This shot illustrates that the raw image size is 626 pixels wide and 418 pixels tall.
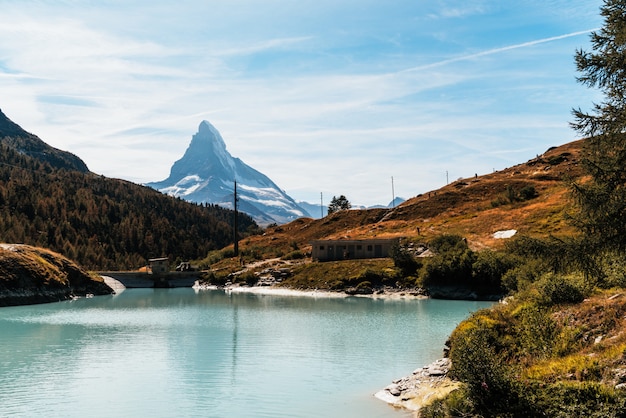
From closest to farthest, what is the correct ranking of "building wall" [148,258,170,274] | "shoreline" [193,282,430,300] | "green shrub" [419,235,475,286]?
"green shrub" [419,235,475,286] < "shoreline" [193,282,430,300] < "building wall" [148,258,170,274]

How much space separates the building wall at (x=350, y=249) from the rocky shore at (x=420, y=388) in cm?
8654

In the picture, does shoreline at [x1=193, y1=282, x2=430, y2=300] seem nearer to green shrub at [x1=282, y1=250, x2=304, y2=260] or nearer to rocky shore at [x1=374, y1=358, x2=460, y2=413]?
green shrub at [x1=282, y1=250, x2=304, y2=260]

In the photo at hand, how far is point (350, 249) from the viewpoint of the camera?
12200 centimetres

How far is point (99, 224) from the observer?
636 ft

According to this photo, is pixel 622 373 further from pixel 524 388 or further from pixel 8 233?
pixel 8 233

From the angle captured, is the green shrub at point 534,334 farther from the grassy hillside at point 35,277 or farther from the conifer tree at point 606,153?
the grassy hillside at point 35,277

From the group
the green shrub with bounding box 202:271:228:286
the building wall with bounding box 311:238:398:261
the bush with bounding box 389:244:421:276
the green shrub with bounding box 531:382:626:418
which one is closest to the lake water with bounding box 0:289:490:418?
the green shrub with bounding box 531:382:626:418

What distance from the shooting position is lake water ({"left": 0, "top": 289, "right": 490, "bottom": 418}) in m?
27.2

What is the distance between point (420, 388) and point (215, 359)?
1799cm

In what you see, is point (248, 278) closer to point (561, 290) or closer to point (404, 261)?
point (404, 261)

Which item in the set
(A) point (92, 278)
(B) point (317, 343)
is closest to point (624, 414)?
(B) point (317, 343)

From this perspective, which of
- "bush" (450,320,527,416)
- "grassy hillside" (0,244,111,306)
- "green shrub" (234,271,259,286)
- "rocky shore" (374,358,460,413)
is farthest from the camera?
"green shrub" (234,271,259,286)

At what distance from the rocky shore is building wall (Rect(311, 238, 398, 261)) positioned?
86.5 m

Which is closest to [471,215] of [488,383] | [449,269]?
[449,269]
